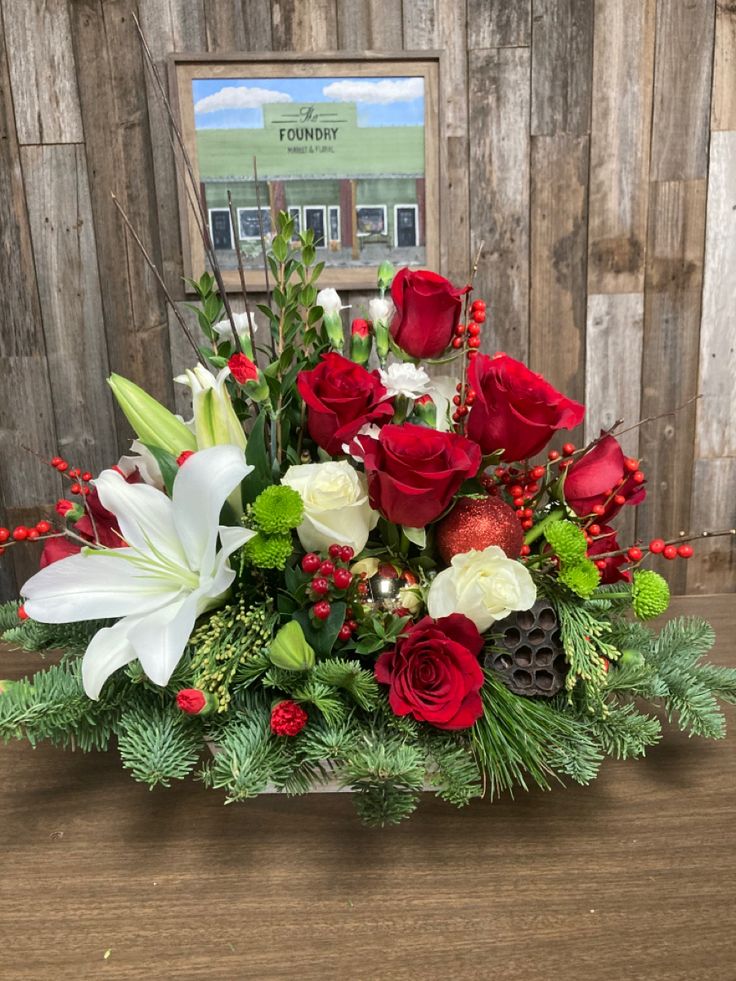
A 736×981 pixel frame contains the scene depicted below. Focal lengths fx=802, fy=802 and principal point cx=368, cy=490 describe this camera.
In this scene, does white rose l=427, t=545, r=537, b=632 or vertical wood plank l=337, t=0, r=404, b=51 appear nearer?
white rose l=427, t=545, r=537, b=632

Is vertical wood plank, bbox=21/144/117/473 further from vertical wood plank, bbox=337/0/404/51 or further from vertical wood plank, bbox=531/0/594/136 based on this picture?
vertical wood plank, bbox=531/0/594/136

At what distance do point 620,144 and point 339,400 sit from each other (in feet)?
4.37

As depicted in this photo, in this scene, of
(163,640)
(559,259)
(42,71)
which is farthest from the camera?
(559,259)

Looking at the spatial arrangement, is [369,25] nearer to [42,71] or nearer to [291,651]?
[42,71]

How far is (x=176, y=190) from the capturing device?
5.29 ft

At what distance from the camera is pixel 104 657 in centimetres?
57

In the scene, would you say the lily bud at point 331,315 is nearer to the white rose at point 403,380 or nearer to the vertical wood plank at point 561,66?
the white rose at point 403,380

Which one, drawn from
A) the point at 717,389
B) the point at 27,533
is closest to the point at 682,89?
the point at 717,389

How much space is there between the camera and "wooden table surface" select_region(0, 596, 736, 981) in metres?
0.49

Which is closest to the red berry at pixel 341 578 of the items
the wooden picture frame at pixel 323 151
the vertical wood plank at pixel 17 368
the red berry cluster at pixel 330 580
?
the red berry cluster at pixel 330 580

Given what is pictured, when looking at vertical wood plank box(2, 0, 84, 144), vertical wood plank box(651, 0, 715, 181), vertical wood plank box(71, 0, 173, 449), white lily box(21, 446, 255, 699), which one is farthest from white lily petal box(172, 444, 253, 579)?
vertical wood plank box(651, 0, 715, 181)

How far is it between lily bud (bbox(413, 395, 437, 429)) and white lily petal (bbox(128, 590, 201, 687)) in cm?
24

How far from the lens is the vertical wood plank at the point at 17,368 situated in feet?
5.27

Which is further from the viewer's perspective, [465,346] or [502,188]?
[502,188]
